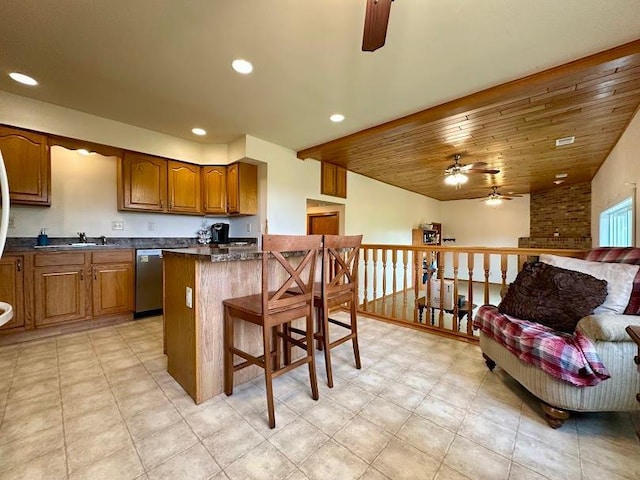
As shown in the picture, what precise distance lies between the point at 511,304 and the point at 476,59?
1.96 m

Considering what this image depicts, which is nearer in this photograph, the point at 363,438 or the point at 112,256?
the point at 363,438

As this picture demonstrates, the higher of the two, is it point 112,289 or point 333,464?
point 112,289

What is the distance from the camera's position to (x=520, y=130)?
11.0 feet

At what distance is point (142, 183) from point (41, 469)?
10.7ft

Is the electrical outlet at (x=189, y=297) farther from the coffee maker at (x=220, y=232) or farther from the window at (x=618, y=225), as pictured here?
the window at (x=618, y=225)

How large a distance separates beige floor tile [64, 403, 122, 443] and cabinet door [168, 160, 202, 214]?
9.33 ft

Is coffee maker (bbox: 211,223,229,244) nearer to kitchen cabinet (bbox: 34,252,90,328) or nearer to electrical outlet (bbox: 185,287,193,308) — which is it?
kitchen cabinet (bbox: 34,252,90,328)

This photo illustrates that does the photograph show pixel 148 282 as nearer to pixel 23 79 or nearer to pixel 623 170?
pixel 23 79

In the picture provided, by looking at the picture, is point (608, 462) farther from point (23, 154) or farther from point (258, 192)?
point (23, 154)

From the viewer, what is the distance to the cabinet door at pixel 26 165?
2.75 meters

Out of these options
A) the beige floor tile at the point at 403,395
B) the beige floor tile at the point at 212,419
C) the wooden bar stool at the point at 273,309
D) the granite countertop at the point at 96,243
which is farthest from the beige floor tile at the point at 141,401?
the beige floor tile at the point at 403,395

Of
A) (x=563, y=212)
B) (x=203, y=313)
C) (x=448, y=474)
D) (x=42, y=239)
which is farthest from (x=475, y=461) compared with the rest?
(x=563, y=212)

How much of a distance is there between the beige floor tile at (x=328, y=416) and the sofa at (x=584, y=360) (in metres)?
1.15

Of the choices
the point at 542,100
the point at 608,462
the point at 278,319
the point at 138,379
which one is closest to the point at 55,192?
the point at 138,379
